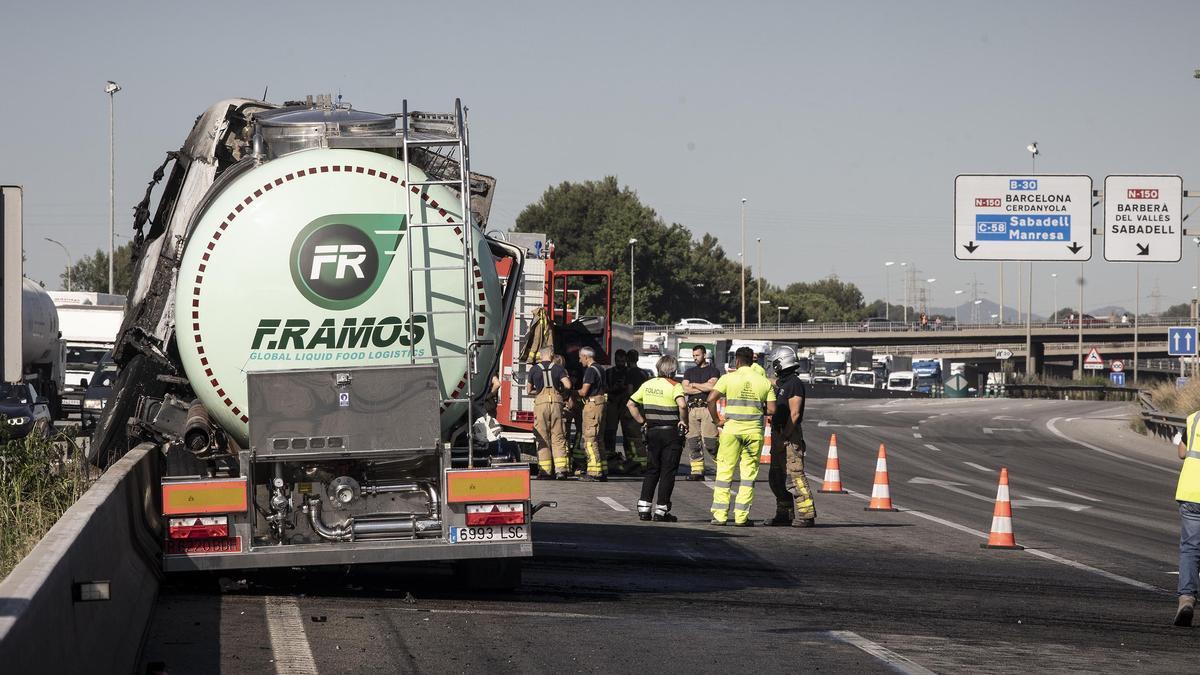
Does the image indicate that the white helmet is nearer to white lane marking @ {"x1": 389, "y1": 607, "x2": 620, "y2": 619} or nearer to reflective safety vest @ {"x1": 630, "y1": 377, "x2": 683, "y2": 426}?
reflective safety vest @ {"x1": 630, "y1": 377, "x2": 683, "y2": 426}

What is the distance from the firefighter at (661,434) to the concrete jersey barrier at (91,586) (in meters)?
6.65

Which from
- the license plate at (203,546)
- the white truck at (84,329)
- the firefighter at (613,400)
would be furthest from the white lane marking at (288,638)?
the white truck at (84,329)

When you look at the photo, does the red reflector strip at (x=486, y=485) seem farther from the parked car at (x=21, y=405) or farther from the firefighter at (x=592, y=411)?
the parked car at (x=21, y=405)

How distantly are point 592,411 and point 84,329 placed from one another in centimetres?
2608

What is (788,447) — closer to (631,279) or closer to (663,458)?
(663,458)

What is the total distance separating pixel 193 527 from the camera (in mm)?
9711

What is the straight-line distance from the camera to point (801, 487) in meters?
16.7

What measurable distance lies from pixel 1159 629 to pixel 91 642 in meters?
7.02

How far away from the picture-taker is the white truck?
43.4 metres

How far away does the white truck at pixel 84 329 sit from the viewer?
43.4 meters

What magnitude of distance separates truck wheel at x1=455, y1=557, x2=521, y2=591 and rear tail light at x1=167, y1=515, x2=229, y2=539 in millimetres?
Result: 2119

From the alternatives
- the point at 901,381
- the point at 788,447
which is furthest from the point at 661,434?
the point at 901,381

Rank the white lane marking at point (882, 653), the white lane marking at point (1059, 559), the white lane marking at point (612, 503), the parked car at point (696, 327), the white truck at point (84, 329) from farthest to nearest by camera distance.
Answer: the parked car at point (696, 327)
the white truck at point (84, 329)
the white lane marking at point (612, 503)
the white lane marking at point (1059, 559)
the white lane marking at point (882, 653)

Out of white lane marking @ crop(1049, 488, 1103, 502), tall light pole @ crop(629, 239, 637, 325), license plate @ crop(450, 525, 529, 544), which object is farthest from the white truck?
tall light pole @ crop(629, 239, 637, 325)
